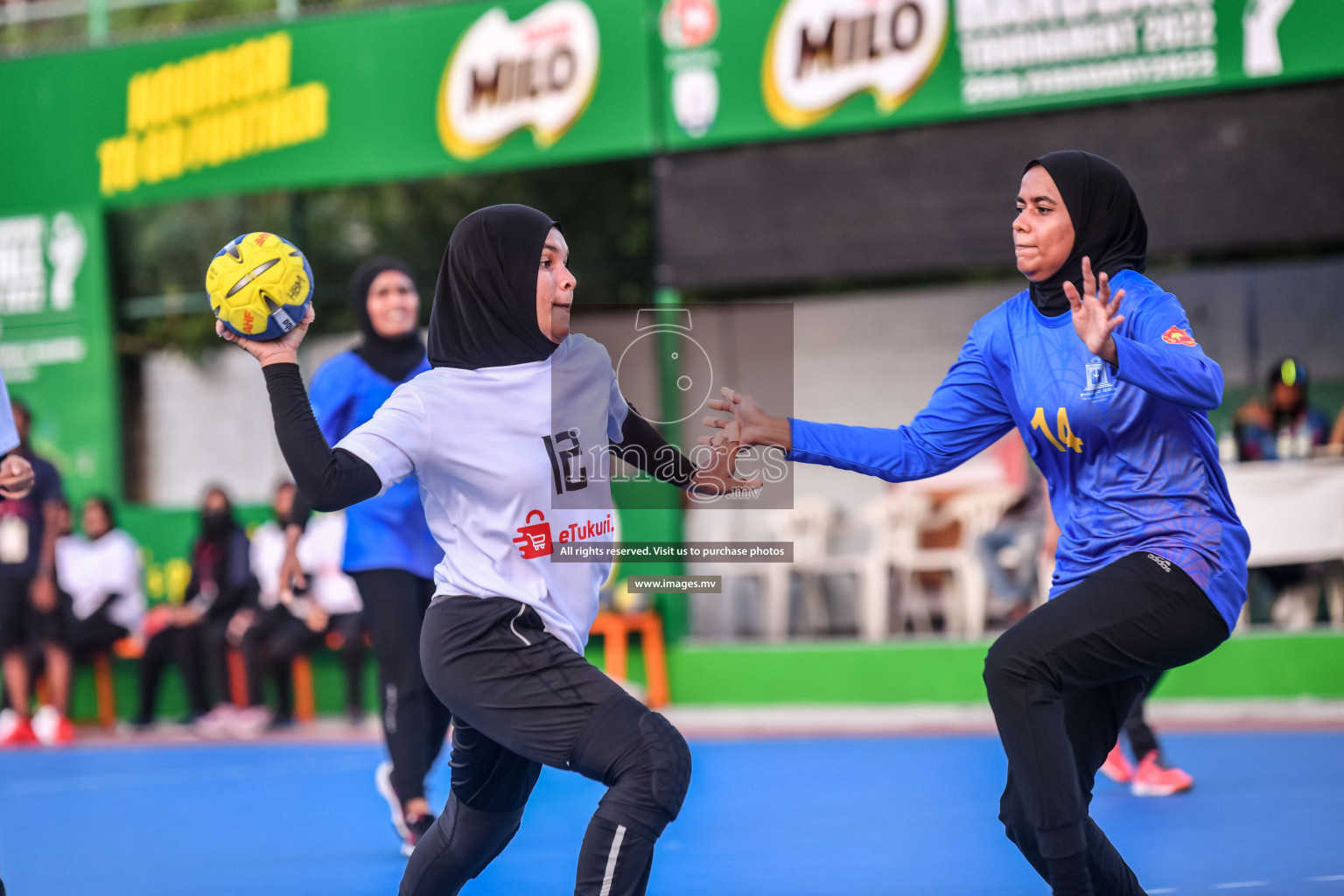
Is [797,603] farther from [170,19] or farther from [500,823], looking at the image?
[170,19]

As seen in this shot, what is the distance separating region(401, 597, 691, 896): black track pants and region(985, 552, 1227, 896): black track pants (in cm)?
84

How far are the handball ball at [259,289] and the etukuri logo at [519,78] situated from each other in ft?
25.7

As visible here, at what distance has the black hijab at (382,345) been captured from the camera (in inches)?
246

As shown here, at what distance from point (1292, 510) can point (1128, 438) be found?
683 cm

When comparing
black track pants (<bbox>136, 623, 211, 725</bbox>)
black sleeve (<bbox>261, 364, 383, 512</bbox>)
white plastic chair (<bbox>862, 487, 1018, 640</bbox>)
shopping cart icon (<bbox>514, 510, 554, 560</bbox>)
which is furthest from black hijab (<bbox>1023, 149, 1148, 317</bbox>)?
black track pants (<bbox>136, 623, 211, 725</bbox>)

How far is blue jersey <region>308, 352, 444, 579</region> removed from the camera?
19.7 ft

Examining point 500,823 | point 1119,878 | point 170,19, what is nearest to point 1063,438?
point 1119,878

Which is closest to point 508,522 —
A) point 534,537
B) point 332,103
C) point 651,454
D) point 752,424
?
point 534,537

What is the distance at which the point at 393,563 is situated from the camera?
19.6 feet

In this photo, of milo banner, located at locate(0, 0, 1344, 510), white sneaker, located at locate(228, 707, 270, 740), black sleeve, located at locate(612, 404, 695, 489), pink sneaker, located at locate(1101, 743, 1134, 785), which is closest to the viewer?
black sleeve, located at locate(612, 404, 695, 489)

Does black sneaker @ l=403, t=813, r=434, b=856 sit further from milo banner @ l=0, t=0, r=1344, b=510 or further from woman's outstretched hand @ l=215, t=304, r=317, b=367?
milo banner @ l=0, t=0, r=1344, b=510

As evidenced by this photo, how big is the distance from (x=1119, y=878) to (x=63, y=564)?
10.1 meters

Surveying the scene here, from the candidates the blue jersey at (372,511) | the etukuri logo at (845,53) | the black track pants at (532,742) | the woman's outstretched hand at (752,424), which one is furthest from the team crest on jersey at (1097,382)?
the etukuri logo at (845,53)

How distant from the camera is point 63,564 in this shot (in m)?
11.9
